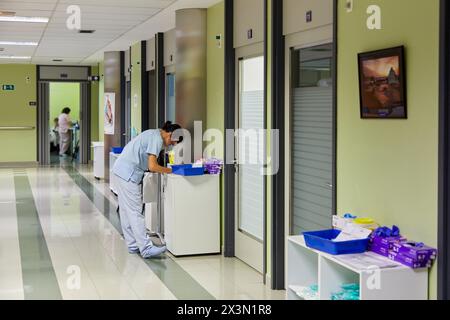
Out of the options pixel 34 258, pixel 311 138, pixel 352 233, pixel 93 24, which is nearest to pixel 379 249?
pixel 352 233

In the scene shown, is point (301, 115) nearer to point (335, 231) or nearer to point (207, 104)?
point (335, 231)

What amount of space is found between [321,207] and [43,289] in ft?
8.13

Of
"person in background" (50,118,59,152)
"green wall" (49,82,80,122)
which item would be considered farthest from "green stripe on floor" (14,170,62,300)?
"green wall" (49,82,80,122)

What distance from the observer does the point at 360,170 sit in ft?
14.1

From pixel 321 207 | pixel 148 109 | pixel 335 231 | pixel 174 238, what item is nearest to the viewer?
pixel 335 231

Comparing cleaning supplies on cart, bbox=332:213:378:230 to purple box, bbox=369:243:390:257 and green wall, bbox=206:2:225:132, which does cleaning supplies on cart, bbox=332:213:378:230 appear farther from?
green wall, bbox=206:2:225:132

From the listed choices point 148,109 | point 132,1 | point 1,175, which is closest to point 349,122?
point 132,1

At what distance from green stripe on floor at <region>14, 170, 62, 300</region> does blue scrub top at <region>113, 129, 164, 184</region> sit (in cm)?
120

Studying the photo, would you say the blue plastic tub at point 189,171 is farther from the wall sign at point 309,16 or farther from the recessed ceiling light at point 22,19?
the recessed ceiling light at point 22,19

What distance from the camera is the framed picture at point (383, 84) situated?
3.79 m

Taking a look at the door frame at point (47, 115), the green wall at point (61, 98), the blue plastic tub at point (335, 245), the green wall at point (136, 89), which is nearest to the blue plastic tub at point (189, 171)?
the blue plastic tub at point (335, 245)

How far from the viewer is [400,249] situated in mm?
3605

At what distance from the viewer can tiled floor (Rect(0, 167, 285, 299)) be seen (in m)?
5.45

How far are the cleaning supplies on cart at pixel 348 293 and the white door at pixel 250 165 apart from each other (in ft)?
7.09
